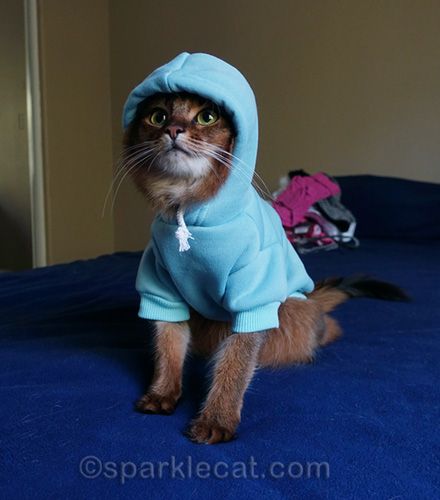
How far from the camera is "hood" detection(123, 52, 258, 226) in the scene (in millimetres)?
933

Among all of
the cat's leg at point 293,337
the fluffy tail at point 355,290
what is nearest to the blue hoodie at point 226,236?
the cat's leg at point 293,337

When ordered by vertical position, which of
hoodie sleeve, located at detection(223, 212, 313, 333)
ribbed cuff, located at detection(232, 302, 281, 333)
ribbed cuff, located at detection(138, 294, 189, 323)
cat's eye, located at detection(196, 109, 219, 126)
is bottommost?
ribbed cuff, located at detection(138, 294, 189, 323)

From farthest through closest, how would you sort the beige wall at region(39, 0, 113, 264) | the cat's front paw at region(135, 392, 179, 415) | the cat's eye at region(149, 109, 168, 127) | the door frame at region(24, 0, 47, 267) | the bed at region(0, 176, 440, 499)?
the beige wall at region(39, 0, 113, 264)
the door frame at region(24, 0, 47, 267)
the cat's eye at region(149, 109, 168, 127)
the cat's front paw at region(135, 392, 179, 415)
the bed at region(0, 176, 440, 499)

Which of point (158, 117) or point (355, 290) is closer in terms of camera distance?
point (158, 117)

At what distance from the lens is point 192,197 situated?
1.00 m

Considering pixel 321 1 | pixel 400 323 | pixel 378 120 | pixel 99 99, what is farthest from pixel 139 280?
pixel 99 99

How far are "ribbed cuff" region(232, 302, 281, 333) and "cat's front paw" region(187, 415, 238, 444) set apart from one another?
185 mm

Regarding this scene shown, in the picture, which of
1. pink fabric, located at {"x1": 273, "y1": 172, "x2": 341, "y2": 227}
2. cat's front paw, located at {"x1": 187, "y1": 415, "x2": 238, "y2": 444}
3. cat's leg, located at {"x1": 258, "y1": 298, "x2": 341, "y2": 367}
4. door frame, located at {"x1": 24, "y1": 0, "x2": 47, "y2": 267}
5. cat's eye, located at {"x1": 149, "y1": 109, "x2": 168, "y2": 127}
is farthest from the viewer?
door frame, located at {"x1": 24, "y1": 0, "x2": 47, "y2": 267}

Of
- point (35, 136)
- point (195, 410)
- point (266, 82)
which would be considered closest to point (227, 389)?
point (195, 410)

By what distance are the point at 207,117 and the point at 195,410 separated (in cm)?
52

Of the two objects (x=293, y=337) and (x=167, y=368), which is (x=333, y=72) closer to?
(x=293, y=337)

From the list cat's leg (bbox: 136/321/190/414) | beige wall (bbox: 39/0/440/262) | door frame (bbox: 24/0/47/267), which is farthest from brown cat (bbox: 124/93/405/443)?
door frame (bbox: 24/0/47/267)

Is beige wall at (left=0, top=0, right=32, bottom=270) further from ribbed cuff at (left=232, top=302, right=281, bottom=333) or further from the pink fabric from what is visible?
ribbed cuff at (left=232, top=302, right=281, bottom=333)

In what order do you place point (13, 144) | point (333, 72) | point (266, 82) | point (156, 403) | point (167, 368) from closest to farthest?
1. point (156, 403)
2. point (167, 368)
3. point (333, 72)
4. point (266, 82)
5. point (13, 144)
